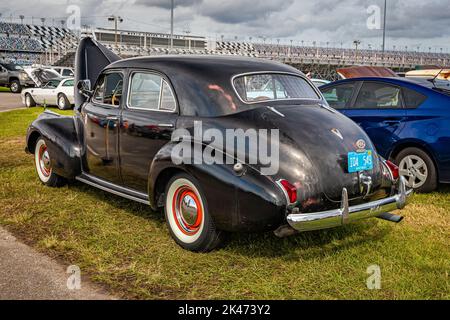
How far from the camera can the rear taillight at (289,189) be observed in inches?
154

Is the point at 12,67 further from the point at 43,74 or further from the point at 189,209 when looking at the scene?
the point at 189,209

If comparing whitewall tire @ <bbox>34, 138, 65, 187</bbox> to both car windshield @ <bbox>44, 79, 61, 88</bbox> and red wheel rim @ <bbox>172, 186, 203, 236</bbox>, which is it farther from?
car windshield @ <bbox>44, 79, 61, 88</bbox>

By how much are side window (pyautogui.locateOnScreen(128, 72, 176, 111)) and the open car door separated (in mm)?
1865

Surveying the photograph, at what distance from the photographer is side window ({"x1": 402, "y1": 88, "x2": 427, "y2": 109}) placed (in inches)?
259

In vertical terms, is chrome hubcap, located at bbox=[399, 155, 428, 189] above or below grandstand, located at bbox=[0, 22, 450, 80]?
below

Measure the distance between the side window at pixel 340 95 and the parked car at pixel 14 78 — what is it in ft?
90.9

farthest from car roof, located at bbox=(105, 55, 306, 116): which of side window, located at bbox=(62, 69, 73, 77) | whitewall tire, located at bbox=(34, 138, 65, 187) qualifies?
side window, located at bbox=(62, 69, 73, 77)

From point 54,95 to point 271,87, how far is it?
16955 mm

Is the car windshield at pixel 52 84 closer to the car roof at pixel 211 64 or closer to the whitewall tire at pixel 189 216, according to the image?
the car roof at pixel 211 64

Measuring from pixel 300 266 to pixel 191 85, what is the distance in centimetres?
197

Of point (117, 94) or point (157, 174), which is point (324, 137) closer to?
point (157, 174)

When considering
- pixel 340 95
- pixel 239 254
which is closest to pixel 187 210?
pixel 239 254
